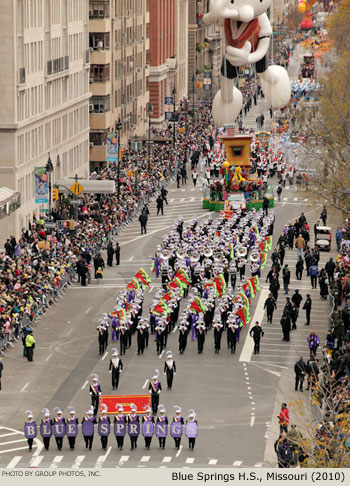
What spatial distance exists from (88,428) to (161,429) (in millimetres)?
1861

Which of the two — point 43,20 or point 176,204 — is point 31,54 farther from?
point 176,204

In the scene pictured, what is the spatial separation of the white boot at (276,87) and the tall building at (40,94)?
622 inches

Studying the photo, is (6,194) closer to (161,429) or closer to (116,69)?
(161,429)

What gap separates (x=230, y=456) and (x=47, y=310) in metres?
20.4

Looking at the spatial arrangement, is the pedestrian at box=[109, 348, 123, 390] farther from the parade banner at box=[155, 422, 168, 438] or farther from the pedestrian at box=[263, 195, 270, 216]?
the pedestrian at box=[263, 195, 270, 216]

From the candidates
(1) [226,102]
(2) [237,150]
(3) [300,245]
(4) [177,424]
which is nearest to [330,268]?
(3) [300,245]

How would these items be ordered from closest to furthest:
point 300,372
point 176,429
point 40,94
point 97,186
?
point 176,429
point 300,372
point 97,186
point 40,94

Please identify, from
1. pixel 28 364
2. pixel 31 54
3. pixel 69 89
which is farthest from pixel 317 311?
pixel 69 89

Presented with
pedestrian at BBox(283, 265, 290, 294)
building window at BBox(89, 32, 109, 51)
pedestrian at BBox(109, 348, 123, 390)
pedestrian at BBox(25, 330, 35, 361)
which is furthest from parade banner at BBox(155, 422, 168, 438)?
building window at BBox(89, 32, 109, 51)

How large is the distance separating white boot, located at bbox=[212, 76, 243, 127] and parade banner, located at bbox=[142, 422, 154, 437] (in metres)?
31.2

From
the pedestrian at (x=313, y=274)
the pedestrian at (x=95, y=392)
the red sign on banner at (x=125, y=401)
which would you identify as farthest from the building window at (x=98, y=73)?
the red sign on banner at (x=125, y=401)

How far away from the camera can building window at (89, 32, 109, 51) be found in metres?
108

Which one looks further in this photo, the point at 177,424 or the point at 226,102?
the point at 226,102

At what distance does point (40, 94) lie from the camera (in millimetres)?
85000
